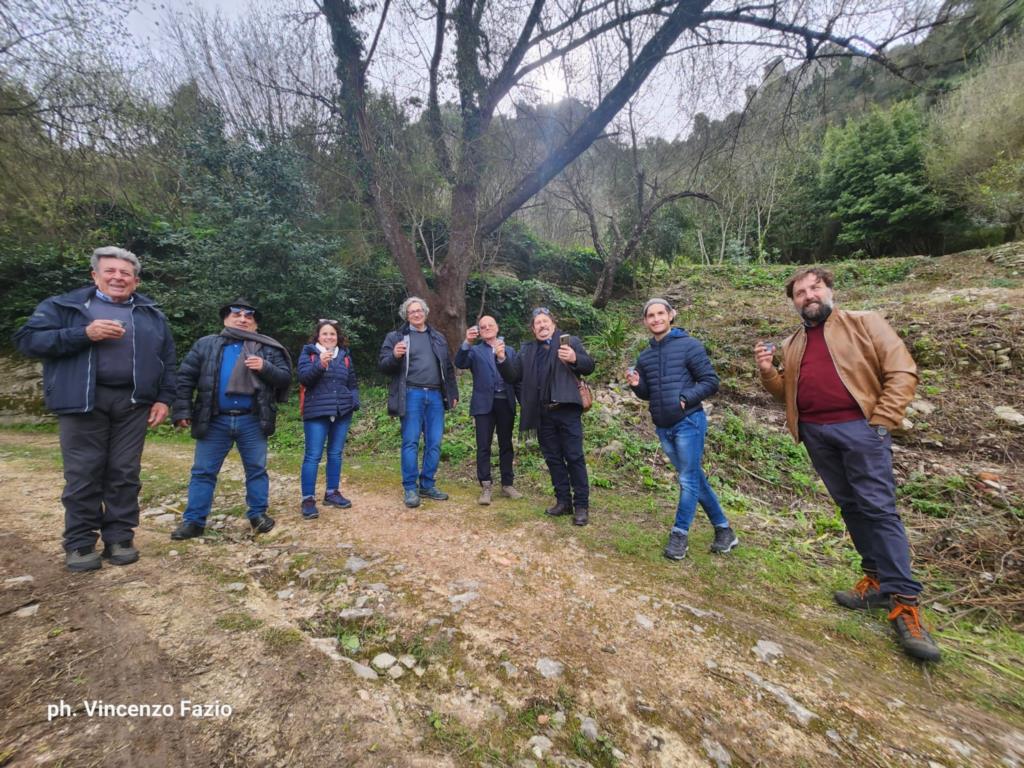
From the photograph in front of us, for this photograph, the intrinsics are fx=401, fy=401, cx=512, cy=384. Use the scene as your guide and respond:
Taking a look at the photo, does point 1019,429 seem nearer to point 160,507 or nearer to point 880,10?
point 880,10

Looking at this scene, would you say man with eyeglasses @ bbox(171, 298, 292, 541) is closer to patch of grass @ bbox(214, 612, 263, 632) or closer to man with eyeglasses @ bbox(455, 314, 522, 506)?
patch of grass @ bbox(214, 612, 263, 632)

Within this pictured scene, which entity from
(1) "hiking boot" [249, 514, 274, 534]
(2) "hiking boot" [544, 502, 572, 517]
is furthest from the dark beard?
(1) "hiking boot" [249, 514, 274, 534]

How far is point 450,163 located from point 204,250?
201 inches

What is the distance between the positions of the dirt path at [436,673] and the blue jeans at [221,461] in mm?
398

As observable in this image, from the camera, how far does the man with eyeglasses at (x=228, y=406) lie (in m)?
3.28

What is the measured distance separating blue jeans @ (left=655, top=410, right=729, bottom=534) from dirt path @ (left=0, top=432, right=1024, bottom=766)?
1.65 ft

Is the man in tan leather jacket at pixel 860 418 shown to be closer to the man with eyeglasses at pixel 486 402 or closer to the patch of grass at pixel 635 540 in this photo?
the patch of grass at pixel 635 540

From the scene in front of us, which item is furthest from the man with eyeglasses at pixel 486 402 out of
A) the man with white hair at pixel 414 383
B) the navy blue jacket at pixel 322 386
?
the navy blue jacket at pixel 322 386

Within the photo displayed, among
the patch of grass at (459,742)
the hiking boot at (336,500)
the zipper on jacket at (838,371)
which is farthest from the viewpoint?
the hiking boot at (336,500)

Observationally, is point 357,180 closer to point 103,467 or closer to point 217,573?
point 103,467

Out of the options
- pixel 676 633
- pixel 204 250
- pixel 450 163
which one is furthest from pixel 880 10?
pixel 204 250

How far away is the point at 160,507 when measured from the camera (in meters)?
4.06

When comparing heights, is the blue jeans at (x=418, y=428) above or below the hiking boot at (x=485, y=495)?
above

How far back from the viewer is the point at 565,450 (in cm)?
382
